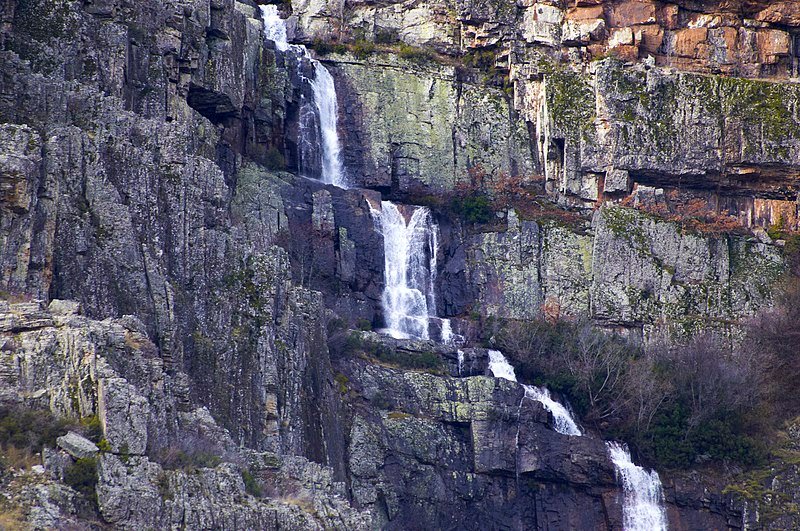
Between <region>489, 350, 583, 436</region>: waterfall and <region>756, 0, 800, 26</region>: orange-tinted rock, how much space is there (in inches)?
1039

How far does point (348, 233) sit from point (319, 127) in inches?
294

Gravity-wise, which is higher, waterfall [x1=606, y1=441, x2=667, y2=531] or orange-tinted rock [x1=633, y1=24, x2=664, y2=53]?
orange-tinted rock [x1=633, y1=24, x2=664, y2=53]

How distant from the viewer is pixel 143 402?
46719mm

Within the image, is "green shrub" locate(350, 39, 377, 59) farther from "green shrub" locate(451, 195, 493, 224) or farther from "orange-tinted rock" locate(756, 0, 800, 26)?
"orange-tinted rock" locate(756, 0, 800, 26)

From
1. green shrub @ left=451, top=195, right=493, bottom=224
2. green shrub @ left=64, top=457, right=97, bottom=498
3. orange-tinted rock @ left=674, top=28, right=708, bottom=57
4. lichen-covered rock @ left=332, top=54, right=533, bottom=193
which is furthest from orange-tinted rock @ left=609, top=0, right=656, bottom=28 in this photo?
green shrub @ left=64, top=457, right=97, bottom=498

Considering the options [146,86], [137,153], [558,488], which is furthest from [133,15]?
[558,488]

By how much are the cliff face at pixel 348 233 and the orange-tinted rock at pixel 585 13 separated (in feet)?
0.39

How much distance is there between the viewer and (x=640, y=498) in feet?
242

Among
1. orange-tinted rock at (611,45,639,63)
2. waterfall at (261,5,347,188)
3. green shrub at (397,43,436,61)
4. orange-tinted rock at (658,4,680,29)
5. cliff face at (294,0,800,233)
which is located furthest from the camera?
orange-tinted rock at (658,4,680,29)

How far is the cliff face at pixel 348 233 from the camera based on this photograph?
164ft

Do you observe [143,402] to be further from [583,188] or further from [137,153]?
[583,188]

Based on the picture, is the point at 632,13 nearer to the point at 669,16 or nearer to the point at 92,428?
the point at 669,16

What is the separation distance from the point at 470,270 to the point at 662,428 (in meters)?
13.0

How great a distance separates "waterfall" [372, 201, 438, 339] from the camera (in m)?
79.9
